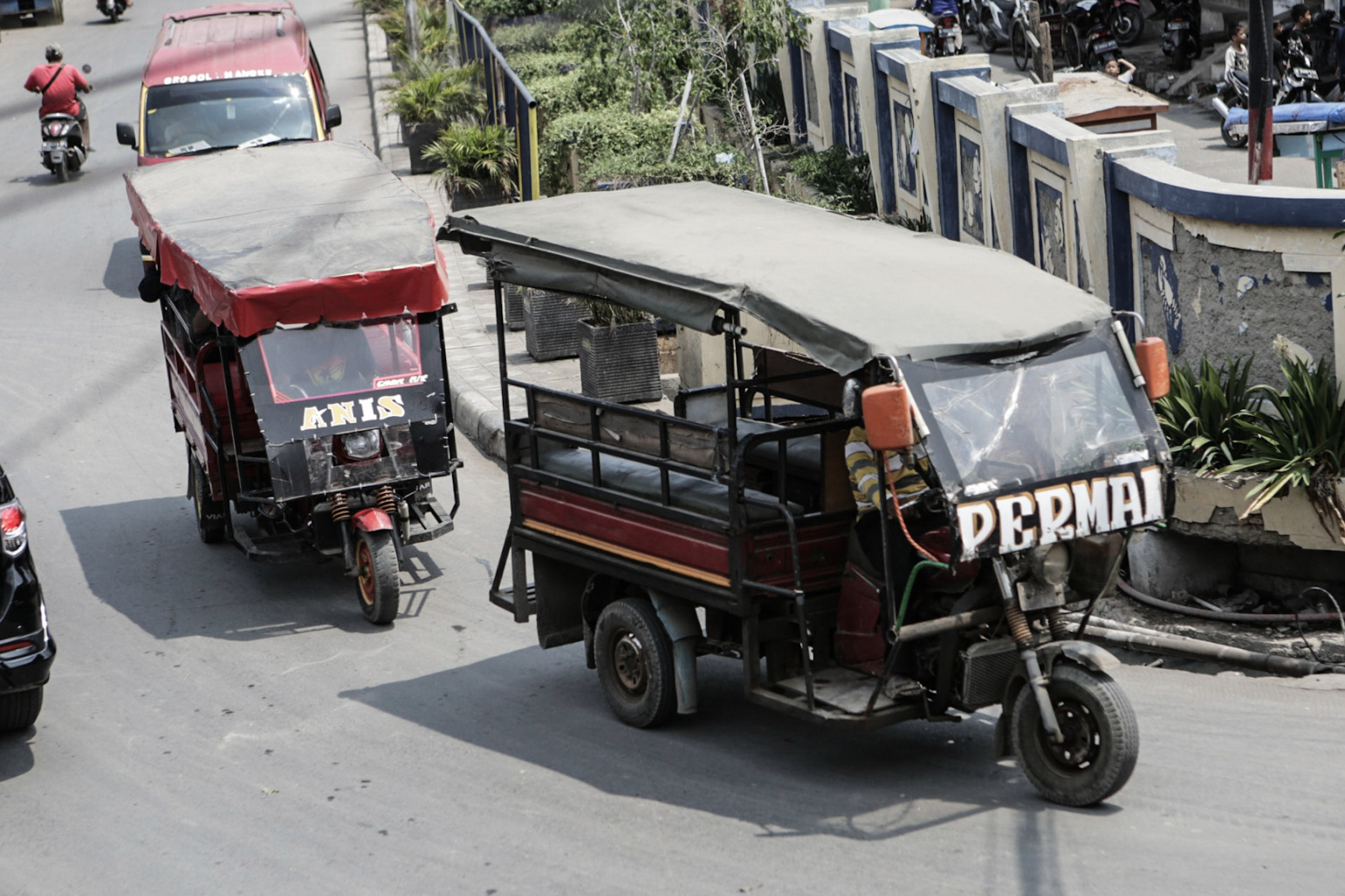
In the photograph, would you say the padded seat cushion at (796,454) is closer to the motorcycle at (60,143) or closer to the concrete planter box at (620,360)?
the concrete planter box at (620,360)

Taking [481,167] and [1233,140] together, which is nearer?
[481,167]

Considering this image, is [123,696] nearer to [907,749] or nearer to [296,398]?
[296,398]

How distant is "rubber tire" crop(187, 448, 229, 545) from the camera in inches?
400

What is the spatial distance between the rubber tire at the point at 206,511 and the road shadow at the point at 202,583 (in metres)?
0.11

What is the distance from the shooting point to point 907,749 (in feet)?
22.2

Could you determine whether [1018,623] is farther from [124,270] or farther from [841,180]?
[124,270]

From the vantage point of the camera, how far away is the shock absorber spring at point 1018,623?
19.3 ft

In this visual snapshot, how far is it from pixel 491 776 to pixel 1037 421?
2.79m

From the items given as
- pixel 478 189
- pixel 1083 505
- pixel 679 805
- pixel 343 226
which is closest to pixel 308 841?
pixel 679 805

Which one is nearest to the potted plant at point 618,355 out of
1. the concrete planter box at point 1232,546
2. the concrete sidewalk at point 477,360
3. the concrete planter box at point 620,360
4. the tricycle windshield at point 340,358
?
the concrete planter box at point 620,360

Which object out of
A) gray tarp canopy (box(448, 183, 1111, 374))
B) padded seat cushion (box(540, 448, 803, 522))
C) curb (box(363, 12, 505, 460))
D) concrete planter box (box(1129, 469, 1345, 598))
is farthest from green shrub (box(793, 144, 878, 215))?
padded seat cushion (box(540, 448, 803, 522))

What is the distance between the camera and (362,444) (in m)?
9.09

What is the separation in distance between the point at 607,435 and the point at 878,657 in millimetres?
1694

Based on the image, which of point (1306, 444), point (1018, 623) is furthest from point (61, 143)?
point (1018, 623)
